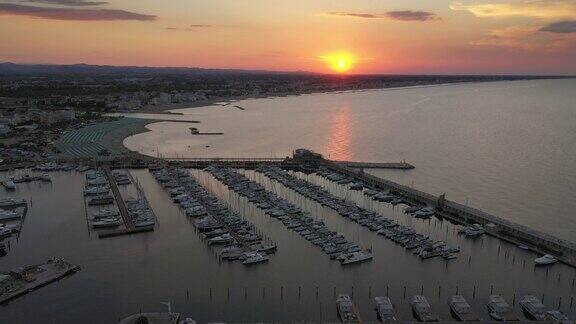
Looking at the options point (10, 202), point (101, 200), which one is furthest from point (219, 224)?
point (10, 202)

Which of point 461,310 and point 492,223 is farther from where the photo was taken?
point 492,223

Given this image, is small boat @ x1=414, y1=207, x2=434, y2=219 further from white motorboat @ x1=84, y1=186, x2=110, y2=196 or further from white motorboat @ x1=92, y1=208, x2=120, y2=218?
white motorboat @ x1=84, y1=186, x2=110, y2=196

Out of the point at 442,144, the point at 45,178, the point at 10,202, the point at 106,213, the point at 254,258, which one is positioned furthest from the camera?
the point at 442,144

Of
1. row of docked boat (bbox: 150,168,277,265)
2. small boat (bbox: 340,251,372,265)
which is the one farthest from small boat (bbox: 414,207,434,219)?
row of docked boat (bbox: 150,168,277,265)

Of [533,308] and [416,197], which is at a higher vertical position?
[416,197]

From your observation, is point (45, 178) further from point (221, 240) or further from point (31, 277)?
point (221, 240)

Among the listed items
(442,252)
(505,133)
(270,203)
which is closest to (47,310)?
(270,203)
